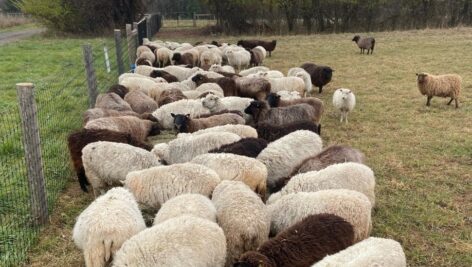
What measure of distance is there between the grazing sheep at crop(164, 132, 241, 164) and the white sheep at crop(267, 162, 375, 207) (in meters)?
1.58

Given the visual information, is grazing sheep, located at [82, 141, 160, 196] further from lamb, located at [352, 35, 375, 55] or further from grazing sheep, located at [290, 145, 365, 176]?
lamb, located at [352, 35, 375, 55]

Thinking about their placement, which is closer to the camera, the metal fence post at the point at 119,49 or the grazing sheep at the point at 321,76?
the metal fence post at the point at 119,49

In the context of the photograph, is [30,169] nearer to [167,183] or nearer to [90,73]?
[167,183]

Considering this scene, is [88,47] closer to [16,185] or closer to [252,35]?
[16,185]

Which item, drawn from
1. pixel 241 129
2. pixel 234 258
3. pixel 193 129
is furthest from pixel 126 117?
pixel 234 258

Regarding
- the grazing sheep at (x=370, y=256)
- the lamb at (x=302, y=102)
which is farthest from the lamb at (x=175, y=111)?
the grazing sheep at (x=370, y=256)

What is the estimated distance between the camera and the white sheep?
5.52 meters

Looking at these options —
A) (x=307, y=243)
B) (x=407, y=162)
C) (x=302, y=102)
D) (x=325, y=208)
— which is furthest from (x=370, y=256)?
(x=302, y=102)

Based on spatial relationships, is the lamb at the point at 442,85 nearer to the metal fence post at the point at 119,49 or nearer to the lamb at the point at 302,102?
A: the lamb at the point at 302,102

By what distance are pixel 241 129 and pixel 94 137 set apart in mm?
2377

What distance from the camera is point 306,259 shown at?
416cm

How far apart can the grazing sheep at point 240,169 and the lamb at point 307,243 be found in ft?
4.47

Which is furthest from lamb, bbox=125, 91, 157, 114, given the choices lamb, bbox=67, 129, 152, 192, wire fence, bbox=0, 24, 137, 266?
lamb, bbox=67, 129, 152, 192

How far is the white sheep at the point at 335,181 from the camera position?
18.1ft
